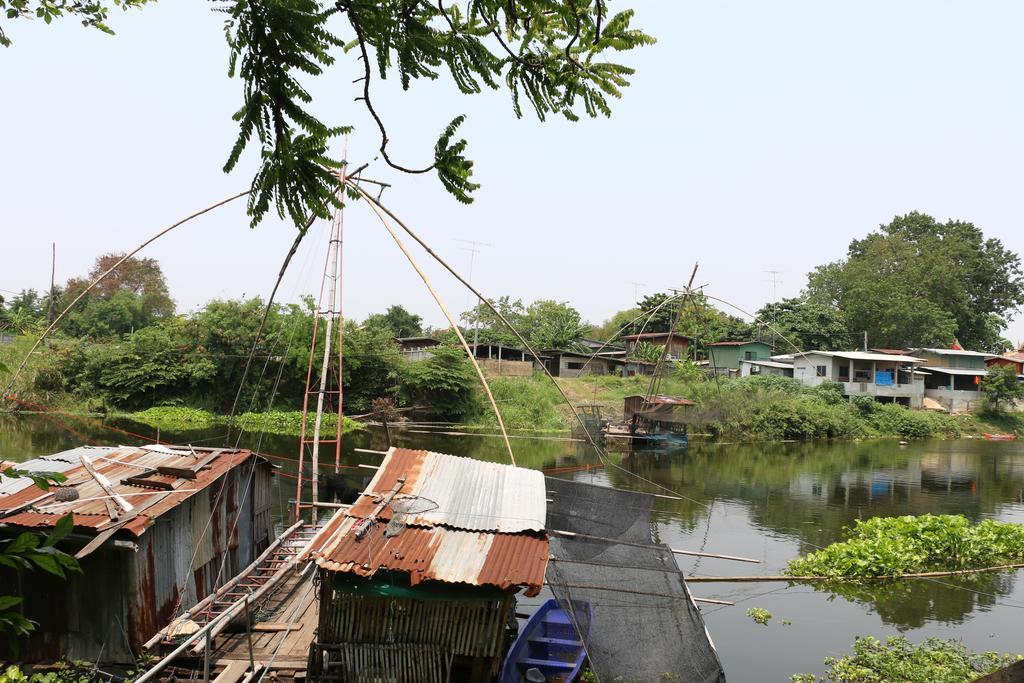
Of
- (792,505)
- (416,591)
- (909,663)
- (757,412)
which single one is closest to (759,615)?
(909,663)

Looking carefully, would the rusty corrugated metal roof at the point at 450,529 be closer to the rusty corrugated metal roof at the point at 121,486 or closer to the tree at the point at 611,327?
the rusty corrugated metal roof at the point at 121,486

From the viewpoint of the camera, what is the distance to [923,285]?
46.2 m

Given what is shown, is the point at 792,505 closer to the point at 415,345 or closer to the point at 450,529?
the point at 450,529

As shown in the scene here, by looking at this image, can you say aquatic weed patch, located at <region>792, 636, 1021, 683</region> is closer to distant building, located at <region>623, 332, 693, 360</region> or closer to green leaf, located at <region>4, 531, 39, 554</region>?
green leaf, located at <region>4, 531, 39, 554</region>

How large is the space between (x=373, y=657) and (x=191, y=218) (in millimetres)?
4361

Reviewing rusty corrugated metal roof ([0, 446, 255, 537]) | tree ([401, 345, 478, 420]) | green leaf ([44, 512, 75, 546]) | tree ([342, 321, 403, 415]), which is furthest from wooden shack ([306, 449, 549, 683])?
tree ([342, 321, 403, 415])

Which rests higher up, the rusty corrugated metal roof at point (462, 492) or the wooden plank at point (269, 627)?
the rusty corrugated metal roof at point (462, 492)

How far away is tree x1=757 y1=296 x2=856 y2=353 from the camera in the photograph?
45.0m

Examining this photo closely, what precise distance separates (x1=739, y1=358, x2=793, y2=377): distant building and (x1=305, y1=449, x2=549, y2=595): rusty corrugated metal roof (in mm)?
34919

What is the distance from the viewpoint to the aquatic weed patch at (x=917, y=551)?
1222cm

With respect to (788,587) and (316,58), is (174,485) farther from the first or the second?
(788,587)

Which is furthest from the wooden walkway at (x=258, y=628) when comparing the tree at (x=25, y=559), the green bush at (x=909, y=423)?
the green bush at (x=909, y=423)

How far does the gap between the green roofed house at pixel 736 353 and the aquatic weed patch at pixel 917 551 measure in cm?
3064

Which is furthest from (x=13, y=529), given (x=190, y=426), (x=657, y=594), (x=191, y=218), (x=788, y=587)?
(x=190, y=426)
